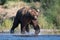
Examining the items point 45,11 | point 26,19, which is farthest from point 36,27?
point 45,11

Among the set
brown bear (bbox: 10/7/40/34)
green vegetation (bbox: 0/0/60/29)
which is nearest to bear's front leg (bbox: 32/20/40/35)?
brown bear (bbox: 10/7/40/34)

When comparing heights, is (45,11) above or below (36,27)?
above

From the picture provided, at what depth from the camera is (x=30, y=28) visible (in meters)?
8.59

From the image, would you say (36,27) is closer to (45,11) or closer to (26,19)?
(26,19)

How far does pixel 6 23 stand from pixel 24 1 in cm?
94

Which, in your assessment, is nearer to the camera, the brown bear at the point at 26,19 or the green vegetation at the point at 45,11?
the brown bear at the point at 26,19

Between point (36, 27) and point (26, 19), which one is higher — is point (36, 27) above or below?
below

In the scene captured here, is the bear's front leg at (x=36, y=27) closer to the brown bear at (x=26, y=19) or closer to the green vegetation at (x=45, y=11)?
the brown bear at (x=26, y=19)

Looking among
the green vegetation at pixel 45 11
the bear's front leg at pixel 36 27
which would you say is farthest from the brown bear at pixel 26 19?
the green vegetation at pixel 45 11

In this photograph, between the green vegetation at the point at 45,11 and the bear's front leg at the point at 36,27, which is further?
the green vegetation at the point at 45,11

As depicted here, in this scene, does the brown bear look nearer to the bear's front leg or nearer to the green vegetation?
the bear's front leg

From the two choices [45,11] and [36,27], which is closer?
[36,27]

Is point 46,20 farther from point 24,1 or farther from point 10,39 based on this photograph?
point 10,39

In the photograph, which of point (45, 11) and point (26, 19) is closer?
point (26, 19)
